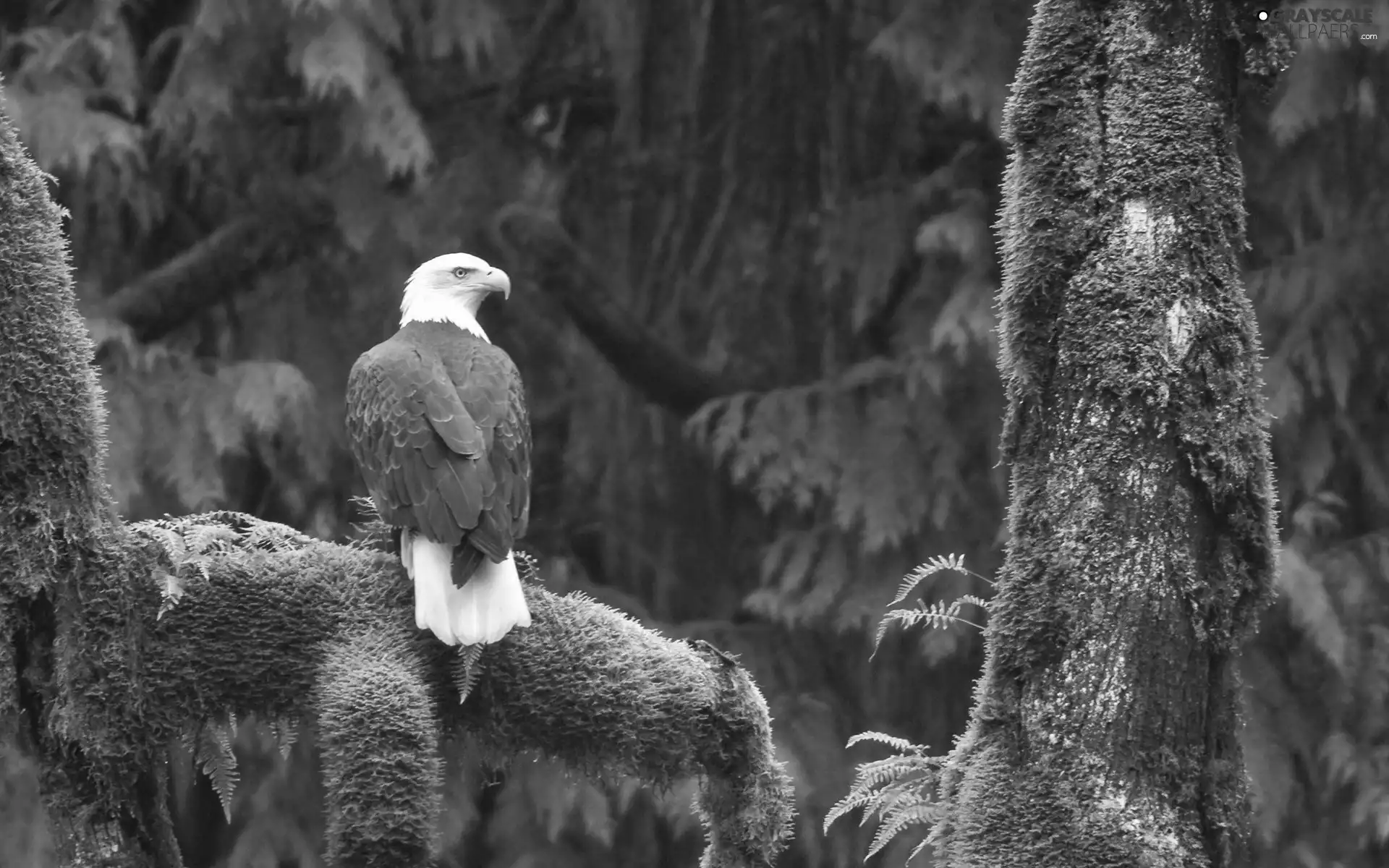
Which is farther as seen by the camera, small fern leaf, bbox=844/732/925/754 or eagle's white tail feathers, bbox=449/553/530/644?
small fern leaf, bbox=844/732/925/754

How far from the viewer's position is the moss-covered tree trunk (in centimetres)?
271

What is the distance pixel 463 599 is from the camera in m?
2.97

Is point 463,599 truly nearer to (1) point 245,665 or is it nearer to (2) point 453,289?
(1) point 245,665

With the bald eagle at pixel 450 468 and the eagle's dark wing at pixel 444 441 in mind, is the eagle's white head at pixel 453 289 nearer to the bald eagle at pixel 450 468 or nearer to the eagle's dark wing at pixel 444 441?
the bald eagle at pixel 450 468

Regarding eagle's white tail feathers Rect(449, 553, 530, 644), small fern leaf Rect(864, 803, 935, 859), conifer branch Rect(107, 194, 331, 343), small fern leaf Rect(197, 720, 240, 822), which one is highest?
conifer branch Rect(107, 194, 331, 343)

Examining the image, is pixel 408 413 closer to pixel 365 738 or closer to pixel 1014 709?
pixel 365 738

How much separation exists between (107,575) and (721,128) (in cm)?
596

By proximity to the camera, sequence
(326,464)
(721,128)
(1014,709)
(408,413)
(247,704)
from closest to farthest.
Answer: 1. (1014,709)
2. (247,704)
3. (408,413)
4. (326,464)
5. (721,128)

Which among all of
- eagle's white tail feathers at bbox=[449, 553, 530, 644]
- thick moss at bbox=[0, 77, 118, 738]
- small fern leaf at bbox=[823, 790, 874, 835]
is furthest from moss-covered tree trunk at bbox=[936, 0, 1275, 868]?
thick moss at bbox=[0, 77, 118, 738]

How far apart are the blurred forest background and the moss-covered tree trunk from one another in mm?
3620

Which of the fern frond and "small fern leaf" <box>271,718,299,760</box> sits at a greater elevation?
"small fern leaf" <box>271,718,299,760</box>

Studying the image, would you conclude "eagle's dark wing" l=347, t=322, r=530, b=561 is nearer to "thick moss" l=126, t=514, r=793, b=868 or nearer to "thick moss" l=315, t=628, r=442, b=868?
"thick moss" l=126, t=514, r=793, b=868

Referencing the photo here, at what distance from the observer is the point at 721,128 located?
27.6 ft

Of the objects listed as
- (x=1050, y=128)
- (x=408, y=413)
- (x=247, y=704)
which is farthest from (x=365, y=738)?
(x=1050, y=128)
